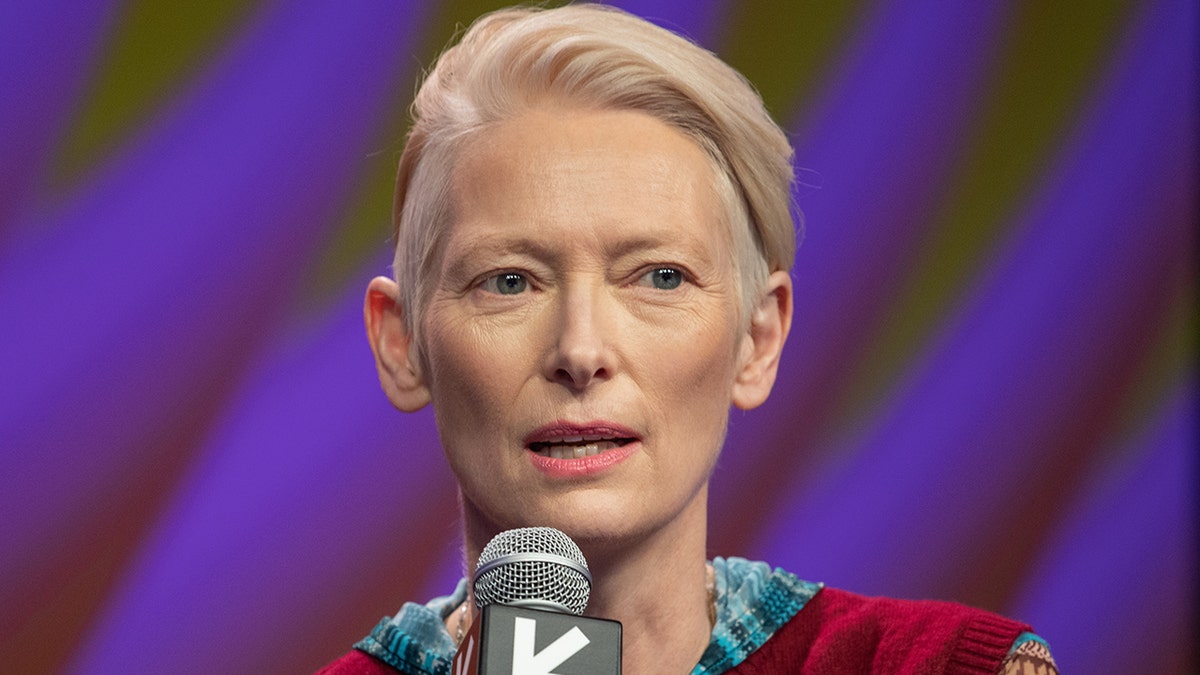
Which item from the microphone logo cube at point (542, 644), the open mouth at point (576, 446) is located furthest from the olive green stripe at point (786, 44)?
the microphone logo cube at point (542, 644)

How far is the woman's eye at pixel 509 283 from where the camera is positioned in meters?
1.69

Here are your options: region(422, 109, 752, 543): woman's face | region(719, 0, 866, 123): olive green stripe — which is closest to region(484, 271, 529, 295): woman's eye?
region(422, 109, 752, 543): woman's face

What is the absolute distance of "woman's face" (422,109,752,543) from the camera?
1610mm

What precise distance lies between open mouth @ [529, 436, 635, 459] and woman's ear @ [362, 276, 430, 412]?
273mm

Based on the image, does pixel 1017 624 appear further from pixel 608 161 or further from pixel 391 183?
pixel 391 183

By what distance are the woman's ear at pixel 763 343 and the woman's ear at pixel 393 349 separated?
0.40 metres

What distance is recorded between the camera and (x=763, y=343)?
1.92 m

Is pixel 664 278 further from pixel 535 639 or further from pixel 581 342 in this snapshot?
pixel 535 639

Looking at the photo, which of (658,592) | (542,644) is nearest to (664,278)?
(658,592)

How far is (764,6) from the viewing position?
284 cm

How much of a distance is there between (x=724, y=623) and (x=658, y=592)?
15cm

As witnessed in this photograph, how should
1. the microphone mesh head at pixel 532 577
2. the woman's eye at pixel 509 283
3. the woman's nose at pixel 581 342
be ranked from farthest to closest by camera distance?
1. the woman's eye at pixel 509 283
2. the woman's nose at pixel 581 342
3. the microphone mesh head at pixel 532 577

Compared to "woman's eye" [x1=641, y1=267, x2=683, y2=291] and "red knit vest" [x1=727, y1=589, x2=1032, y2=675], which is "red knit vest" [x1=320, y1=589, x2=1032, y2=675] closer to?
"red knit vest" [x1=727, y1=589, x2=1032, y2=675]

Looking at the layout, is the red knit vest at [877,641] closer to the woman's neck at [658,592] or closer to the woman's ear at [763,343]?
the woman's neck at [658,592]
